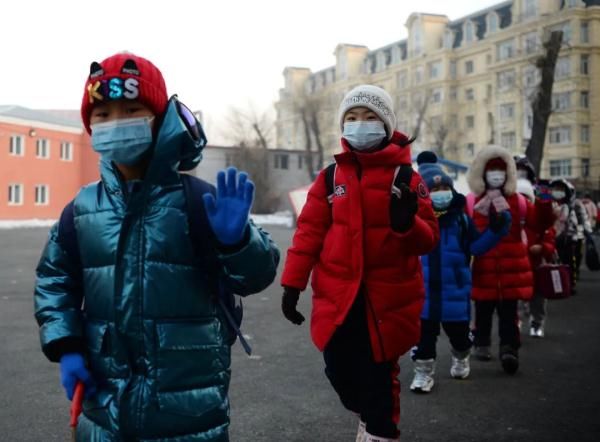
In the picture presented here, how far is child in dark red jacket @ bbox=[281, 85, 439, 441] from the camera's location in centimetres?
354

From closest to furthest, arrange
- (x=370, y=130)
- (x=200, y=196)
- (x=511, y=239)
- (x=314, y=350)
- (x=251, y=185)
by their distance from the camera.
Result: (x=251, y=185), (x=200, y=196), (x=370, y=130), (x=511, y=239), (x=314, y=350)

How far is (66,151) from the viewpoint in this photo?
165 feet

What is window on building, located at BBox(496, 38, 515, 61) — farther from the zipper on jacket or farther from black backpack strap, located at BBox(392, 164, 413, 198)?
the zipper on jacket

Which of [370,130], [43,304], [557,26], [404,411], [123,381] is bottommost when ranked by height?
[404,411]

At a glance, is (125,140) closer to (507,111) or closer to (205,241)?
(205,241)

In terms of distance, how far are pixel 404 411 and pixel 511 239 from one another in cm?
225

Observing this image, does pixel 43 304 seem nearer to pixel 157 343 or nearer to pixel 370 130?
pixel 157 343

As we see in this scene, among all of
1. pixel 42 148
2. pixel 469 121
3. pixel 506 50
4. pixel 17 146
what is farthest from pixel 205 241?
pixel 469 121

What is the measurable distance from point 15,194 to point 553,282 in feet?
145

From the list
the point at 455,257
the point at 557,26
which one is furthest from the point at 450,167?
the point at 557,26

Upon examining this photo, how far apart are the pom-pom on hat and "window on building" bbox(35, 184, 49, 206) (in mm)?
46105

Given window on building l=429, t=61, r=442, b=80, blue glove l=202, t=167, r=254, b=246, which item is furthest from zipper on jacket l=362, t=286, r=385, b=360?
window on building l=429, t=61, r=442, b=80

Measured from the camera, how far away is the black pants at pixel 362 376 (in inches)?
138

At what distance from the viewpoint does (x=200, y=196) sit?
2529mm
